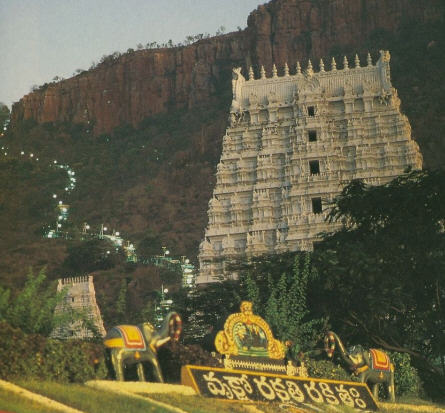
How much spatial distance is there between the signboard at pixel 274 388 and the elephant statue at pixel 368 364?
1414 millimetres

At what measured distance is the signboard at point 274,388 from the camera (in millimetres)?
20891


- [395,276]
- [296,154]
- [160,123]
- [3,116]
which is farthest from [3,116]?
[395,276]

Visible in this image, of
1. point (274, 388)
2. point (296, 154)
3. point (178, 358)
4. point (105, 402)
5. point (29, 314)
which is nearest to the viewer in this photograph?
point (105, 402)

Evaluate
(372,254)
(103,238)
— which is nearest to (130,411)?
(372,254)

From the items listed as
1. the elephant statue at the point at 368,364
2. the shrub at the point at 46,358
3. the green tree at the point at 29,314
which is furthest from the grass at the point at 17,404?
the elephant statue at the point at 368,364

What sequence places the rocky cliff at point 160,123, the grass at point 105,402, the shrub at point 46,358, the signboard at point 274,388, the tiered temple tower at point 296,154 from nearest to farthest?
1. the grass at point 105,402
2. the shrub at point 46,358
3. the signboard at point 274,388
4. the tiered temple tower at point 296,154
5. the rocky cliff at point 160,123

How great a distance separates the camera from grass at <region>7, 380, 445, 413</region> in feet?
56.4

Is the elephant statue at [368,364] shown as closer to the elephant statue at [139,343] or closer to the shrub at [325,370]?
the shrub at [325,370]

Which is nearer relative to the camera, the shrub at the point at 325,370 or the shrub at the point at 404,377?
the shrub at the point at 325,370

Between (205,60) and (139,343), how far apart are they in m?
132

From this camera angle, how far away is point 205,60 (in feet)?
495

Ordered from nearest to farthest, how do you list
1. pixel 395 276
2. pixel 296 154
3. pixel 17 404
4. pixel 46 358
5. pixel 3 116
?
pixel 17 404, pixel 46 358, pixel 395 276, pixel 296 154, pixel 3 116

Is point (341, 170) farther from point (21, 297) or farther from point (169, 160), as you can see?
point (169, 160)

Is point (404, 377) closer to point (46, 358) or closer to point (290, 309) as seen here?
point (290, 309)
